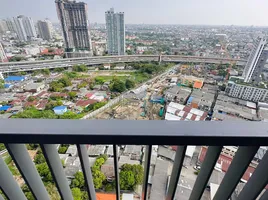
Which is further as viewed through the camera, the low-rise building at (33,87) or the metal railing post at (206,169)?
the low-rise building at (33,87)

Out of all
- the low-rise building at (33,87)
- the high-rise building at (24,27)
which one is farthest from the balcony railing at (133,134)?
the high-rise building at (24,27)

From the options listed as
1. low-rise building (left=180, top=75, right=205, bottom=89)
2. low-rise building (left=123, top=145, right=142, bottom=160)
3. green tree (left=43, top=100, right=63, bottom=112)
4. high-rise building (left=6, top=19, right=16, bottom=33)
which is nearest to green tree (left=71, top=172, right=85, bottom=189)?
low-rise building (left=123, top=145, right=142, bottom=160)

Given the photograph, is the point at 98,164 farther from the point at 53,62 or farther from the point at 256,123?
the point at 53,62

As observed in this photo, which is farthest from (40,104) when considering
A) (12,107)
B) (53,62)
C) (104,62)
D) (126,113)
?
(104,62)

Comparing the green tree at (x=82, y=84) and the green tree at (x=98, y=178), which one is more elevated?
the green tree at (x=98, y=178)

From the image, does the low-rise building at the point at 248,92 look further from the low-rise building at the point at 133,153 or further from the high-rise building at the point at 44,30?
the high-rise building at the point at 44,30

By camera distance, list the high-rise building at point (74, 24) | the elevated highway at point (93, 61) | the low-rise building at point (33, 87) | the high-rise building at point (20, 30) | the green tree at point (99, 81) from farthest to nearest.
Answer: the high-rise building at point (20, 30), the high-rise building at point (74, 24), the elevated highway at point (93, 61), the green tree at point (99, 81), the low-rise building at point (33, 87)
